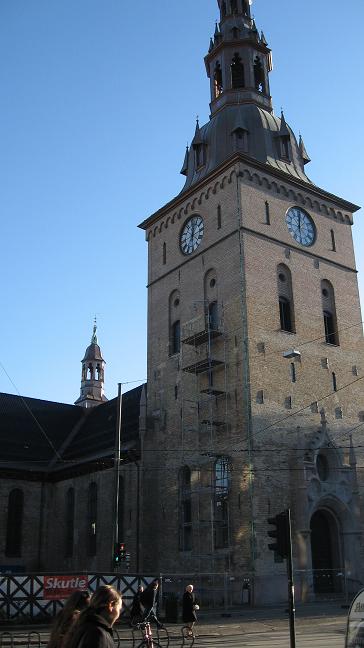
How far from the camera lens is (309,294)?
118 ft

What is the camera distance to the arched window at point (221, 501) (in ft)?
99.7

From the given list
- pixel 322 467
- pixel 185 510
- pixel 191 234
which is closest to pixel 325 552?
pixel 322 467

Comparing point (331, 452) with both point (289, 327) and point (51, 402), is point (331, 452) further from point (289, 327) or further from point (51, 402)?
point (51, 402)

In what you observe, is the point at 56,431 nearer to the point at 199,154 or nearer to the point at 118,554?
the point at 199,154

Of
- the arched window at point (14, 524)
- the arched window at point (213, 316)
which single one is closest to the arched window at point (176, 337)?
the arched window at point (213, 316)

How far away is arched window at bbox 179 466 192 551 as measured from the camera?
3247cm

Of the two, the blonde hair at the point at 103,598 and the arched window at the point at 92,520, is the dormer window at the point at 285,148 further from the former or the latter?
the blonde hair at the point at 103,598

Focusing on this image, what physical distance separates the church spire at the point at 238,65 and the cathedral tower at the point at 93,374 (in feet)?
131

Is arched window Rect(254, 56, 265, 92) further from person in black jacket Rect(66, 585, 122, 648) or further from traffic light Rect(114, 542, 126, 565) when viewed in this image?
person in black jacket Rect(66, 585, 122, 648)

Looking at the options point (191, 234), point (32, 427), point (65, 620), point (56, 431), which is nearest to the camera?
point (65, 620)

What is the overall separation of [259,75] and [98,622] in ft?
133

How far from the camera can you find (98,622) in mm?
4391

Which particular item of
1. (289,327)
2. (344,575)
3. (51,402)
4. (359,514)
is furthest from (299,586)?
(51,402)

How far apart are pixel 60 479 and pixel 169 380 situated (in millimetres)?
11621
